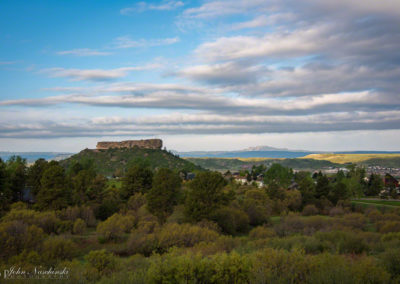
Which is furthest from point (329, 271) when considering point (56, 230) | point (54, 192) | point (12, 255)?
point (54, 192)

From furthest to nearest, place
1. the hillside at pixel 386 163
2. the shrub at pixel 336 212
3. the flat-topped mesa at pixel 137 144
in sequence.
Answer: the hillside at pixel 386 163, the flat-topped mesa at pixel 137 144, the shrub at pixel 336 212

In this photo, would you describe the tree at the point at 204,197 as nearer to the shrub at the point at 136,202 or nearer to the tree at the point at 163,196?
the tree at the point at 163,196

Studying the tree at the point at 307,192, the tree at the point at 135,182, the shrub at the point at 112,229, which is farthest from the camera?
the tree at the point at 307,192

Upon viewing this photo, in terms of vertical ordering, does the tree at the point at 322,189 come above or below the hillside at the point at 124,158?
below

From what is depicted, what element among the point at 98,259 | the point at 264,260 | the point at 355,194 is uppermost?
the point at 264,260

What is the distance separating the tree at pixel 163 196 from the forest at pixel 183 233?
0.37 feet

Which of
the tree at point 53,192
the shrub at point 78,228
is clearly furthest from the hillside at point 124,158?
the shrub at point 78,228

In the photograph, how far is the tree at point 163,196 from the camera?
3435cm

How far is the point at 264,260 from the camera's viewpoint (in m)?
9.50

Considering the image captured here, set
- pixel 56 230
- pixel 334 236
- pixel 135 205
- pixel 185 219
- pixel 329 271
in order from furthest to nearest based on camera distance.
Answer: pixel 135 205
pixel 185 219
pixel 56 230
pixel 334 236
pixel 329 271

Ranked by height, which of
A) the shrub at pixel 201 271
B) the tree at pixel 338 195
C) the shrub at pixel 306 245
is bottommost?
the tree at pixel 338 195

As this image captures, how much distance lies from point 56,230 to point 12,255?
1080cm

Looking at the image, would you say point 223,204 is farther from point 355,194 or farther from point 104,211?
point 355,194

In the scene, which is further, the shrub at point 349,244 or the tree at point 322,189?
the tree at point 322,189
